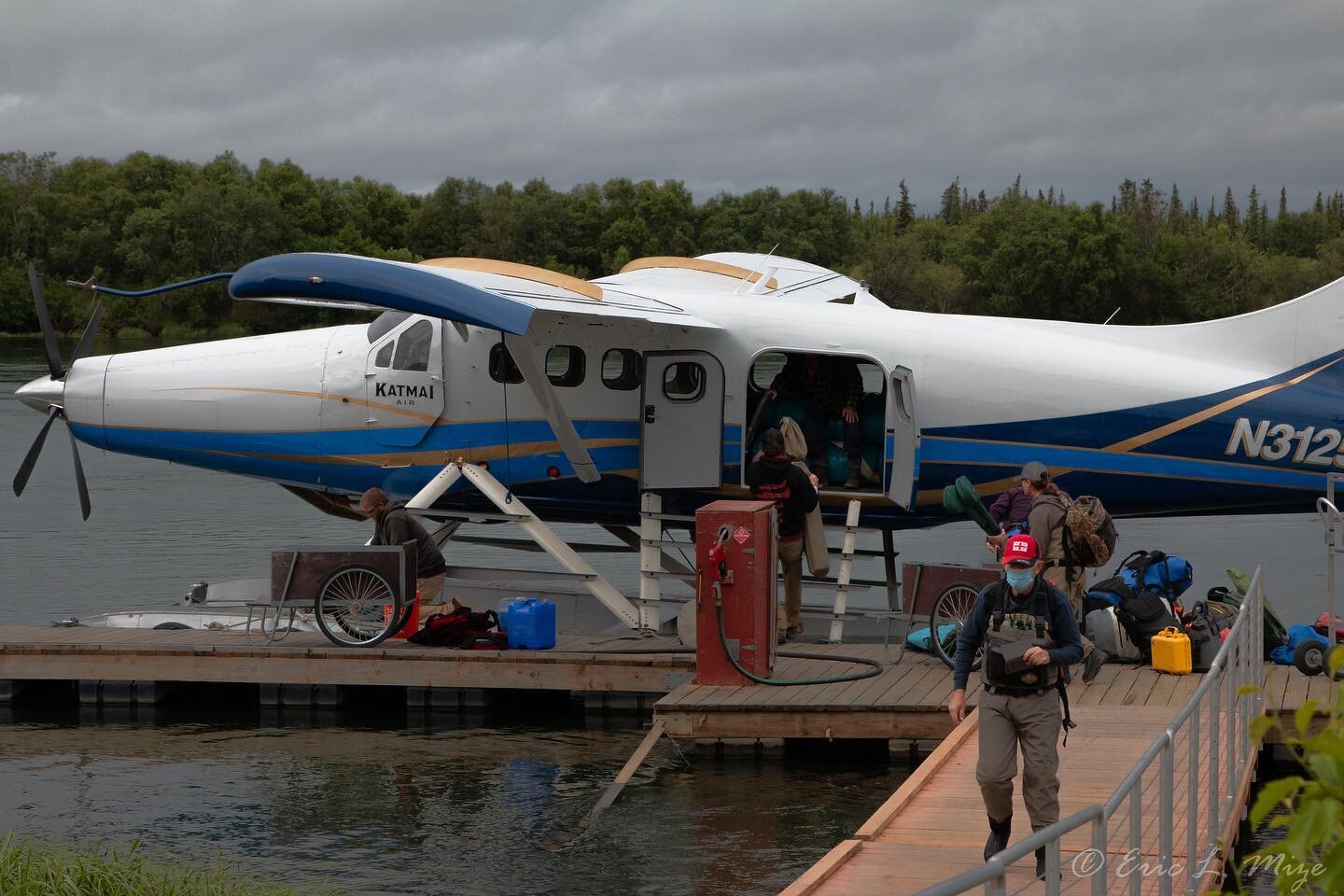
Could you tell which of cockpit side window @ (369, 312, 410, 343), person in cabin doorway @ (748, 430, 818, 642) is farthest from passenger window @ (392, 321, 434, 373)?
person in cabin doorway @ (748, 430, 818, 642)

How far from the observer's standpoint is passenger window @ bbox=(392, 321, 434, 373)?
1448 cm

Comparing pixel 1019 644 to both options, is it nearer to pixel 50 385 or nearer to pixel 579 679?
pixel 579 679

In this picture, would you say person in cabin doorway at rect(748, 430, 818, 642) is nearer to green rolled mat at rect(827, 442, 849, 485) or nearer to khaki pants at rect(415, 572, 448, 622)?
green rolled mat at rect(827, 442, 849, 485)

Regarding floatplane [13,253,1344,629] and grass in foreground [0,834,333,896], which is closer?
grass in foreground [0,834,333,896]

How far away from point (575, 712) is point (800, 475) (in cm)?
324

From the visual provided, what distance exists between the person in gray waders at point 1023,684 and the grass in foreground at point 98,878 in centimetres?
400

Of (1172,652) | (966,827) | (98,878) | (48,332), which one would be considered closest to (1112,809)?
(966,827)

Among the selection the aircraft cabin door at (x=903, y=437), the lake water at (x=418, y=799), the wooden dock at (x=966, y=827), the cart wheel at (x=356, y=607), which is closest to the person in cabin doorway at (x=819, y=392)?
the aircraft cabin door at (x=903, y=437)

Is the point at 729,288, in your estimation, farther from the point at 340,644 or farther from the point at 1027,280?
the point at 1027,280

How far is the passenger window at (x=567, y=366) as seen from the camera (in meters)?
14.2

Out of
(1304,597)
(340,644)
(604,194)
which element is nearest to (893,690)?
(340,644)

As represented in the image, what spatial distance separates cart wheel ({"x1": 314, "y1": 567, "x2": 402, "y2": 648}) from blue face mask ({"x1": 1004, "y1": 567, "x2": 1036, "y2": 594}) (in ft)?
23.1

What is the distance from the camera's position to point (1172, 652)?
1217 centimetres

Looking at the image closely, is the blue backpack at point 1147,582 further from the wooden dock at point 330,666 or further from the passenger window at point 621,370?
the passenger window at point 621,370
